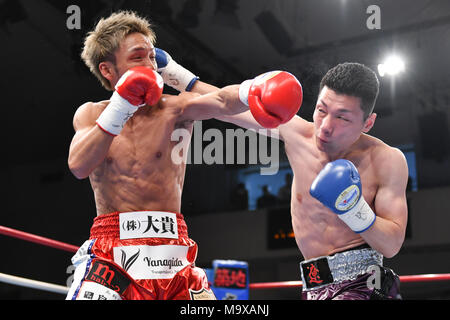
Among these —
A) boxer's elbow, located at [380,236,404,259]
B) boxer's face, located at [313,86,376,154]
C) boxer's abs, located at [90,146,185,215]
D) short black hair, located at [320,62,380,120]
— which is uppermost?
short black hair, located at [320,62,380,120]

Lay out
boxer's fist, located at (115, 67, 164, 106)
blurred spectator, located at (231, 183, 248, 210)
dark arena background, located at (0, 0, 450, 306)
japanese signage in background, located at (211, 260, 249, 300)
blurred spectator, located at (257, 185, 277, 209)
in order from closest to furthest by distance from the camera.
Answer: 1. boxer's fist, located at (115, 67, 164, 106)
2. japanese signage in background, located at (211, 260, 249, 300)
3. dark arena background, located at (0, 0, 450, 306)
4. blurred spectator, located at (257, 185, 277, 209)
5. blurred spectator, located at (231, 183, 248, 210)

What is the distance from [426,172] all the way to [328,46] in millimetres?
2296

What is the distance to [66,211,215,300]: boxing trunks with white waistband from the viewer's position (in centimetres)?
155

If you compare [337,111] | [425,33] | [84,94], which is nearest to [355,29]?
[425,33]

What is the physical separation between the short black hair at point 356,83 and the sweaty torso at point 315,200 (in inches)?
6.6

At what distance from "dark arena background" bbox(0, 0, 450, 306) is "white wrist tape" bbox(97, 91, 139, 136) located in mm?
2811

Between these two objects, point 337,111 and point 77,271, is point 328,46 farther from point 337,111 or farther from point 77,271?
point 77,271

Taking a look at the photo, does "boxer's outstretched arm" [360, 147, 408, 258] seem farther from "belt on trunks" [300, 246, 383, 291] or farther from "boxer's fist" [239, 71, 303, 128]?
"boxer's fist" [239, 71, 303, 128]

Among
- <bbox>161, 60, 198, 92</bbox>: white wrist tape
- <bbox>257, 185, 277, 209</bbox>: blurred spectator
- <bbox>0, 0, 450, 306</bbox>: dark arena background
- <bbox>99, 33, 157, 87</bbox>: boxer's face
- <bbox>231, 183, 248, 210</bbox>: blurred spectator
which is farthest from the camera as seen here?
<bbox>231, 183, 248, 210</bbox>: blurred spectator

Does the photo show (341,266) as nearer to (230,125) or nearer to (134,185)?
(134,185)

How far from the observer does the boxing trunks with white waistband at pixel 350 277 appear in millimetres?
1774

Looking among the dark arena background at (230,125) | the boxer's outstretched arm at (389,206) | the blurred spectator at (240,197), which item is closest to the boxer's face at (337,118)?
the boxer's outstretched arm at (389,206)

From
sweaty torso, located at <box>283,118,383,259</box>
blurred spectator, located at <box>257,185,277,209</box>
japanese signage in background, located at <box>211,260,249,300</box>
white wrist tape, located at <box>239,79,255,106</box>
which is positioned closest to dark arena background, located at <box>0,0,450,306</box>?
blurred spectator, located at <box>257,185,277,209</box>

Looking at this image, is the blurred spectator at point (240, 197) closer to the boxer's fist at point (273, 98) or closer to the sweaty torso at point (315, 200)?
the sweaty torso at point (315, 200)
